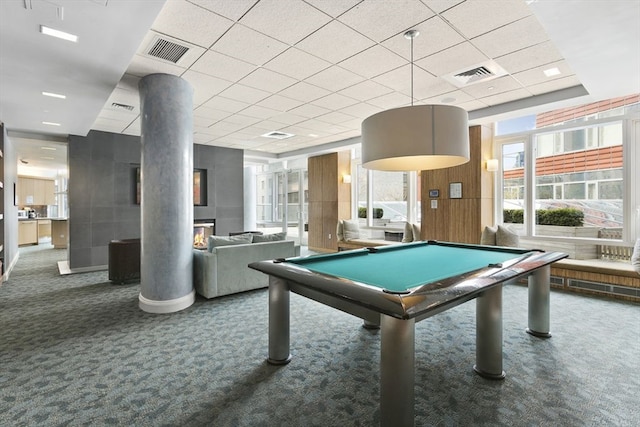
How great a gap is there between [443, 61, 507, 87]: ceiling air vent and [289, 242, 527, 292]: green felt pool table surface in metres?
2.15

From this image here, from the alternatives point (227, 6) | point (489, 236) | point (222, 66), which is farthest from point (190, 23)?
point (489, 236)

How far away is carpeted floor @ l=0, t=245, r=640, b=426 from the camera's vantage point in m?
1.95

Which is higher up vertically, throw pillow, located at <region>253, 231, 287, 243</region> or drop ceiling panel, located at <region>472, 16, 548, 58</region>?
drop ceiling panel, located at <region>472, 16, 548, 58</region>

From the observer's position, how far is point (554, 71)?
384cm

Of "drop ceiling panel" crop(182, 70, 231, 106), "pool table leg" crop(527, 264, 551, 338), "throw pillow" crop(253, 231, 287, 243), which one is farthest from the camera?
"throw pillow" crop(253, 231, 287, 243)

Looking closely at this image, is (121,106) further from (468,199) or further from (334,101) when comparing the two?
(468,199)

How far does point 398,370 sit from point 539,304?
7.52ft

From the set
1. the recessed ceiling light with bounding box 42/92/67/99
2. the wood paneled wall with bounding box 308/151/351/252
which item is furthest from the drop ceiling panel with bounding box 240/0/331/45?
the wood paneled wall with bounding box 308/151/351/252

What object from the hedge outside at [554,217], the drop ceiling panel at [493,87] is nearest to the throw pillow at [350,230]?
the hedge outside at [554,217]

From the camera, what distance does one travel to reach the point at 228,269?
4348 millimetres

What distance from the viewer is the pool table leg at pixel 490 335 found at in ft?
7.73

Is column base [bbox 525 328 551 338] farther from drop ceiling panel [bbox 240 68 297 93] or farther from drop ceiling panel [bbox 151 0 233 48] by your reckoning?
drop ceiling panel [bbox 151 0 233 48]

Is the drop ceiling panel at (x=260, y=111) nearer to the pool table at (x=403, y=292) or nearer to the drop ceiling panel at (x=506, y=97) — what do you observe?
the pool table at (x=403, y=292)

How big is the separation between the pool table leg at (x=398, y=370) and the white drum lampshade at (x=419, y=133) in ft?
4.01
